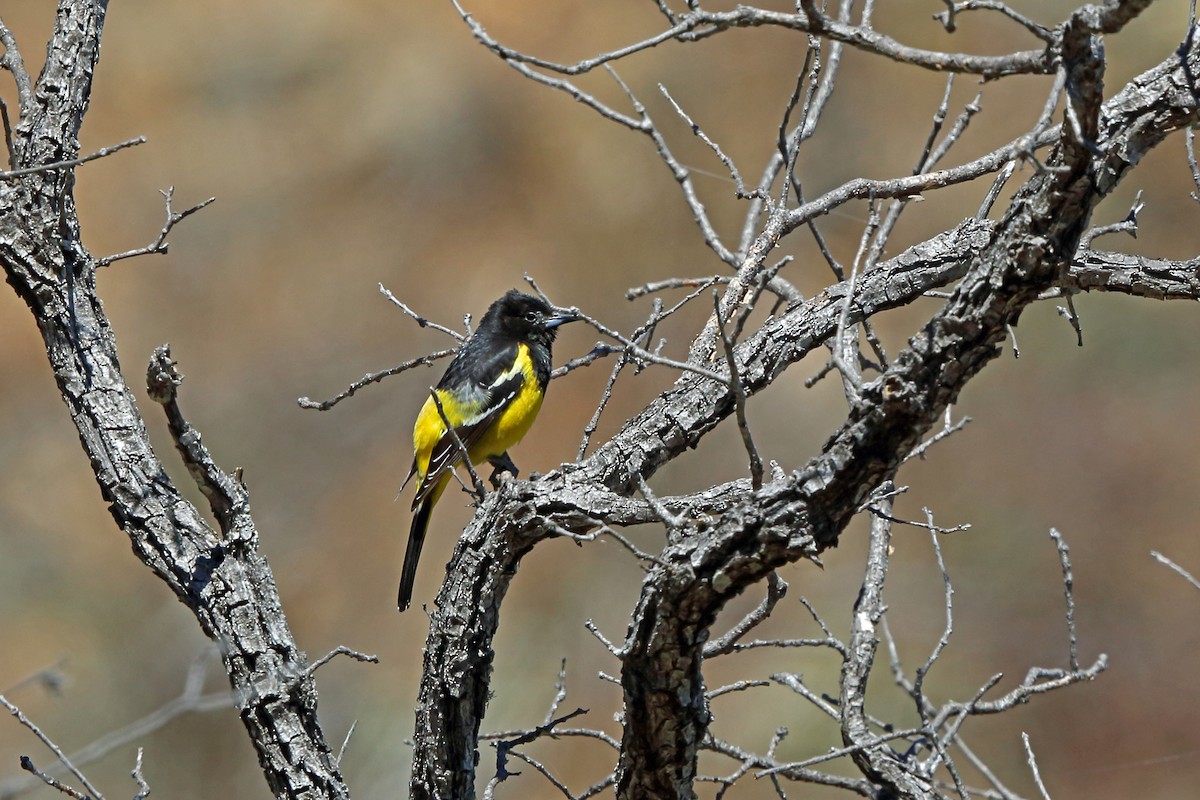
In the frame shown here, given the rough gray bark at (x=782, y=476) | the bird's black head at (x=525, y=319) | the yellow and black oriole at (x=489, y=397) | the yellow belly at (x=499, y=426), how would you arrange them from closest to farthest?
the rough gray bark at (x=782, y=476) < the yellow and black oriole at (x=489, y=397) < the yellow belly at (x=499, y=426) < the bird's black head at (x=525, y=319)

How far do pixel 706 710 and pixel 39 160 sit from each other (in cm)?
244

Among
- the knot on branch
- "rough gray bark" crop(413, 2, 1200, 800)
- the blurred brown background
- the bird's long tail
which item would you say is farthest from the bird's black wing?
the blurred brown background

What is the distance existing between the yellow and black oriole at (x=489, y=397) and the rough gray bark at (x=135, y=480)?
7.61 ft

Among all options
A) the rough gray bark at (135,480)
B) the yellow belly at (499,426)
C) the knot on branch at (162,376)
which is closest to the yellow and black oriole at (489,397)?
the yellow belly at (499,426)

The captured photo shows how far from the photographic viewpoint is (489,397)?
19.9 feet

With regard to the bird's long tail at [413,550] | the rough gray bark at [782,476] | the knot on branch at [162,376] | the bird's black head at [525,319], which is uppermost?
the bird's black head at [525,319]

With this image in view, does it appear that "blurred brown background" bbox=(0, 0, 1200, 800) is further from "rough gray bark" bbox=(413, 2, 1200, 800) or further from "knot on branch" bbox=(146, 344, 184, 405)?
"knot on branch" bbox=(146, 344, 184, 405)

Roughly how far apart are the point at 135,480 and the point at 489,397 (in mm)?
2847

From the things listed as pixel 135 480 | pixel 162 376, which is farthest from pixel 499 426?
pixel 162 376

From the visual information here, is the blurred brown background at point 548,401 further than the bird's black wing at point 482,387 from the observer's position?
Yes

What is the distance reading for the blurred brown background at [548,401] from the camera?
11.0 meters

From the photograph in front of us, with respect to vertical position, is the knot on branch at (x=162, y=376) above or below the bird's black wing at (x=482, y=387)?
below

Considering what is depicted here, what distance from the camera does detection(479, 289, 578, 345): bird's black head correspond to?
6512mm

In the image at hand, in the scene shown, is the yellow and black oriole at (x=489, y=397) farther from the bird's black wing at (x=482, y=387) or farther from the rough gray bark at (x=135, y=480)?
the rough gray bark at (x=135, y=480)
